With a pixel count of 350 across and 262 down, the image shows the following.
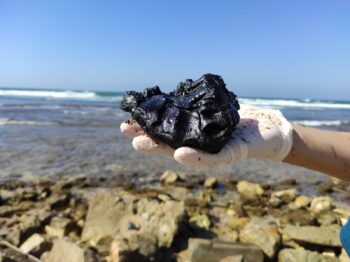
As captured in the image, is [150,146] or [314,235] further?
[314,235]

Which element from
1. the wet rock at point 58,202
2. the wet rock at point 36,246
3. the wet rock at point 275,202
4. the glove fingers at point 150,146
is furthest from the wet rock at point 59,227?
the glove fingers at point 150,146

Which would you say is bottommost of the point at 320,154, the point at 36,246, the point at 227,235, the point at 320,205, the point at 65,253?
the point at 227,235

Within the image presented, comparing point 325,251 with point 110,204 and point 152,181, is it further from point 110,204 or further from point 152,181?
point 152,181

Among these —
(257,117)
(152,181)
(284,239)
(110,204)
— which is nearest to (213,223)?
(284,239)

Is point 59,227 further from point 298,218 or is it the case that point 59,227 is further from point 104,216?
point 298,218

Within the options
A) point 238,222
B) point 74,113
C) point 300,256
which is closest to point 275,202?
point 238,222

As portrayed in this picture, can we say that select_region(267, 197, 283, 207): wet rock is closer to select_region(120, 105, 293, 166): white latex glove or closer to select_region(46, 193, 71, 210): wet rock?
select_region(46, 193, 71, 210): wet rock

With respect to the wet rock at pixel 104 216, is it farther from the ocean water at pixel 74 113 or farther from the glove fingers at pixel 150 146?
the ocean water at pixel 74 113
